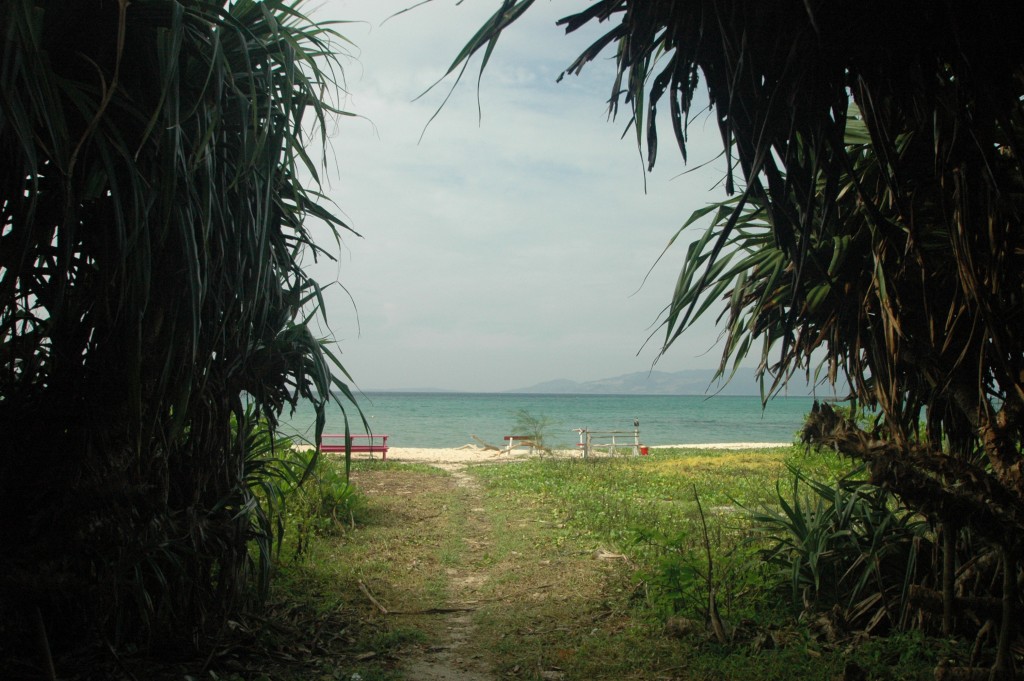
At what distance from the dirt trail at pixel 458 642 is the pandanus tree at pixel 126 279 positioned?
1144 millimetres

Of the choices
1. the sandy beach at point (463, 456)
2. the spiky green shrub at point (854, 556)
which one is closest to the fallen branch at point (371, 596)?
the spiky green shrub at point (854, 556)

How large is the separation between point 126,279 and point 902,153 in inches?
114

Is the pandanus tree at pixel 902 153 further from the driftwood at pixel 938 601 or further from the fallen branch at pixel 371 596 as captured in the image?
the fallen branch at pixel 371 596

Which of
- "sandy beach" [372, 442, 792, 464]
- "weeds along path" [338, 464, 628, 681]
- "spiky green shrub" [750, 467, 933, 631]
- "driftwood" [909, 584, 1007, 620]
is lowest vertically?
"sandy beach" [372, 442, 792, 464]

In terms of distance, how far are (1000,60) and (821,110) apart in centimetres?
47

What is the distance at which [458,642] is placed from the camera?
13.7 ft

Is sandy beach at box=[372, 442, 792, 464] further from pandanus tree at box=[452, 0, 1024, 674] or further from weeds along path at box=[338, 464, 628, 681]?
pandanus tree at box=[452, 0, 1024, 674]

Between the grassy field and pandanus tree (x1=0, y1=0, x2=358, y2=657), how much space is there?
0.83m

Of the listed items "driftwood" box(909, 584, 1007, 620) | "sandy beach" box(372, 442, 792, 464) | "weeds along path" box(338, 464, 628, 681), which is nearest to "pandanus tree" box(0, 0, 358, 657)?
"weeds along path" box(338, 464, 628, 681)

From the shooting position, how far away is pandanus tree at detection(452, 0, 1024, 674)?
2.00m

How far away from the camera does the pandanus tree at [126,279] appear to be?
2.32 m

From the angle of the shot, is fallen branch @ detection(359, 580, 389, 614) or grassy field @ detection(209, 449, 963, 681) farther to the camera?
fallen branch @ detection(359, 580, 389, 614)

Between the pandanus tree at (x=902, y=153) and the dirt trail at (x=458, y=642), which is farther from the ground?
the pandanus tree at (x=902, y=153)

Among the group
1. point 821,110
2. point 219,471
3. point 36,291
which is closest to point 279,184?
point 36,291
